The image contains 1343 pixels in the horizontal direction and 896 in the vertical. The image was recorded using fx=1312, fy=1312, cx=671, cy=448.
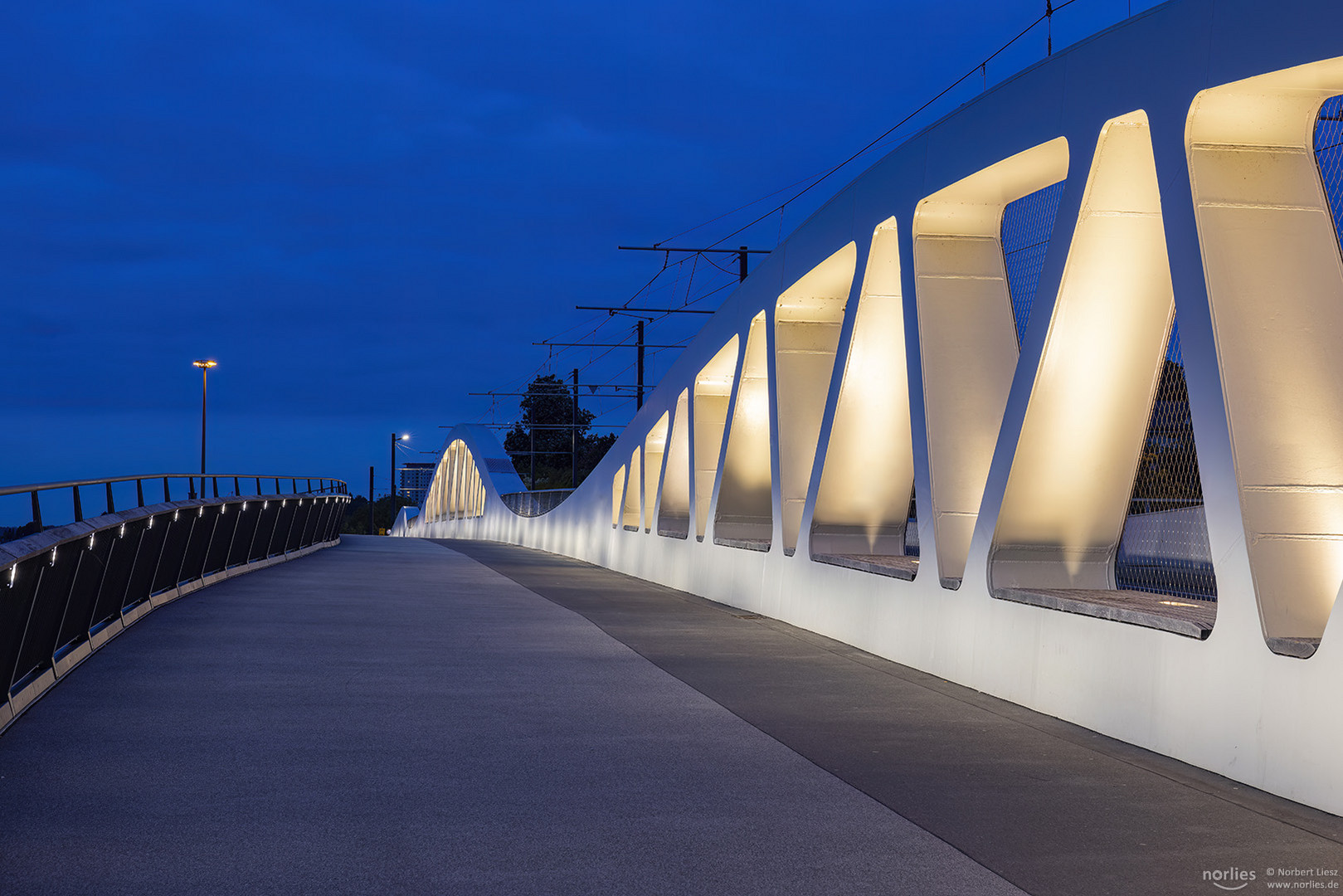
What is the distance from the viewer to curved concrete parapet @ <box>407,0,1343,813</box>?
6512mm

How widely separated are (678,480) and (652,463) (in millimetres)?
2690

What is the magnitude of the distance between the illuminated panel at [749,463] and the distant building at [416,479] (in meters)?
115

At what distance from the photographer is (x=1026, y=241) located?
1021 centimetres

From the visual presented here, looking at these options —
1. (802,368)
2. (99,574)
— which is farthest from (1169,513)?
(99,574)

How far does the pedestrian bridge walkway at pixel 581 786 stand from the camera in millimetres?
4664

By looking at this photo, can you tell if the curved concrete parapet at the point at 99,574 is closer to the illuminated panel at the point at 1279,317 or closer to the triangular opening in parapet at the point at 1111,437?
the triangular opening in parapet at the point at 1111,437

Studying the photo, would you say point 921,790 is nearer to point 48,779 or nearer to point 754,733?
point 754,733

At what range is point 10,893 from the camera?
425cm

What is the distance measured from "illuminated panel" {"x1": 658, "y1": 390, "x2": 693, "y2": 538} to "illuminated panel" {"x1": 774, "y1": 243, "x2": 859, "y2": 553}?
4321 millimetres

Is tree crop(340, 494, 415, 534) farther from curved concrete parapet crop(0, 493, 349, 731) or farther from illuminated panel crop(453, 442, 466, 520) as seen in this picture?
curved concrete parapet crop(0, 493, 349, 731)

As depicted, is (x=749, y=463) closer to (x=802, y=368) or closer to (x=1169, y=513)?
(x=802, y=368)

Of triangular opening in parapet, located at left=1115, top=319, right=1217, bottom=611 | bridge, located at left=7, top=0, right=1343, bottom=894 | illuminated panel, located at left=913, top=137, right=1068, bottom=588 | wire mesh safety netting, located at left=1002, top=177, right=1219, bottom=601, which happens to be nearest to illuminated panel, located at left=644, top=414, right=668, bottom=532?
bridge, located at left=7, top=0, right=1343, bottom=894

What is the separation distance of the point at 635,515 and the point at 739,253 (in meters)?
8.66

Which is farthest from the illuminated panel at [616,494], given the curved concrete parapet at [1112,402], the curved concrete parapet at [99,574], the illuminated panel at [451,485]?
the illuminated panel at [451,485]
